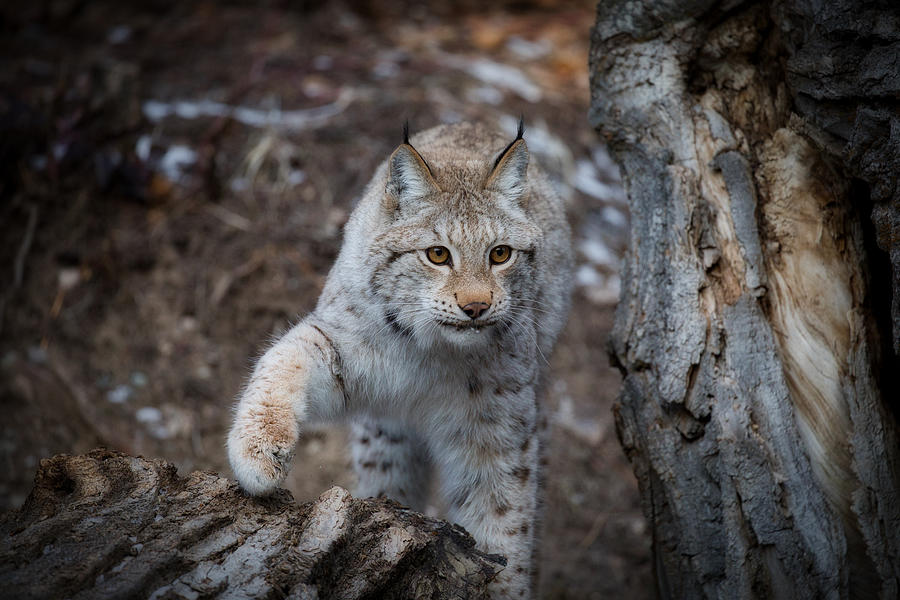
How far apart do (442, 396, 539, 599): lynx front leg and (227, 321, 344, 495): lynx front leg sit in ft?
2.35

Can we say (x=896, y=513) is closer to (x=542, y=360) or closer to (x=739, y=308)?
(x=739, y=308)

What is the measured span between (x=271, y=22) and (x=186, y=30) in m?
0.90

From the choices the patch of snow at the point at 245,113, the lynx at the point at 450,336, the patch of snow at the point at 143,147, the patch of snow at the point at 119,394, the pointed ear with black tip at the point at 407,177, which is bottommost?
the patch of snow at the point at 119,394

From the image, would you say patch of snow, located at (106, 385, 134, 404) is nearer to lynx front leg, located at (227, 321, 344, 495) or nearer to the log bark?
lynx front leg, located at (227, 321, 344, 495)

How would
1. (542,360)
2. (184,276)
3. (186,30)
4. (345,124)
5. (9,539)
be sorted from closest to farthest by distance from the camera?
(9,539) → (542,360) → (184,276) → (345,124) → (186,30)

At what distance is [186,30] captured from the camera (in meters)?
8.41

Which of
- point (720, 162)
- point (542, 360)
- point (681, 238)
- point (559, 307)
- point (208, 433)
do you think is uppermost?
point (720, 162)

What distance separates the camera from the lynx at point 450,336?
364 centimetres

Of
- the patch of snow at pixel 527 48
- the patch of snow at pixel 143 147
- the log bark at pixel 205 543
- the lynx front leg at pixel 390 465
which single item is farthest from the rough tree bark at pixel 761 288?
the patch of snow at pixel 527 48

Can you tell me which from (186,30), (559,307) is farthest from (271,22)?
(559,307)

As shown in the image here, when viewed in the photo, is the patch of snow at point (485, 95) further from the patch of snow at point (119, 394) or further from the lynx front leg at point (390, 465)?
the lynx front leg at point (390, 465)

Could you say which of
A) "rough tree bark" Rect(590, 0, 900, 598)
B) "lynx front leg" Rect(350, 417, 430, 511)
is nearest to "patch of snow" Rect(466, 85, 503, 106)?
"rough tree bark" Rect(590, 0, 900, 598)

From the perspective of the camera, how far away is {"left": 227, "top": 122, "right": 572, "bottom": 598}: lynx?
364 cm

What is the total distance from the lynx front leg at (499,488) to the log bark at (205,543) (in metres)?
0.69
